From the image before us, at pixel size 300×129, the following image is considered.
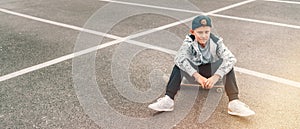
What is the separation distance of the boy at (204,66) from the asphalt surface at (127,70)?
0.36 ft

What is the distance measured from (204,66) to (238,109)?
19.1 inches

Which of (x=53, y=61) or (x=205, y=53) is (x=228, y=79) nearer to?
(x=205, y=53)

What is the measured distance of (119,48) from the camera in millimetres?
4477

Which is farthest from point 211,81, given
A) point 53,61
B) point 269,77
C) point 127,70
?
point 53,61

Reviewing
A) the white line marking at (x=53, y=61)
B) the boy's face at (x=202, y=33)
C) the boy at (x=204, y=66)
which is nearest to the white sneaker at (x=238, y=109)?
the boy at (x=204, y=66)

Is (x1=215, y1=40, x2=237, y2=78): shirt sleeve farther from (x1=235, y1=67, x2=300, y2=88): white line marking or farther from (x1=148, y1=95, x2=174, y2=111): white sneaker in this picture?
(x1=235, y1=67, x2=300, y2=88): white line marking

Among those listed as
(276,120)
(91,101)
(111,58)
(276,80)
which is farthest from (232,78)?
(111,58)

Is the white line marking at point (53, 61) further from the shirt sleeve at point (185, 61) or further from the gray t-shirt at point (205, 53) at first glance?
the gray t-shirt at point (205, 53)

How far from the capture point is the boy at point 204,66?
107 inches

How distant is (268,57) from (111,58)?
2032 millimetres

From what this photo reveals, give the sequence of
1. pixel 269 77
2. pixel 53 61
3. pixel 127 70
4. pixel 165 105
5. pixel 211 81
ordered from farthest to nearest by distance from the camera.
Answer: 1. pixel 53 61
2. pixel 127 70
3. pixel 269 77
4. pixel 165 105
5. pixel 211 81

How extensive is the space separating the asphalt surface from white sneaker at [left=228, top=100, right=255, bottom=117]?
0.05m

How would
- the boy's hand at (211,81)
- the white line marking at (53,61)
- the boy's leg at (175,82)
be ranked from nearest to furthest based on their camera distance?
the boy's hand at (211,81)
the boy's leg at (175,82)
the white line marking at (53,61)

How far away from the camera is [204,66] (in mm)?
2877
